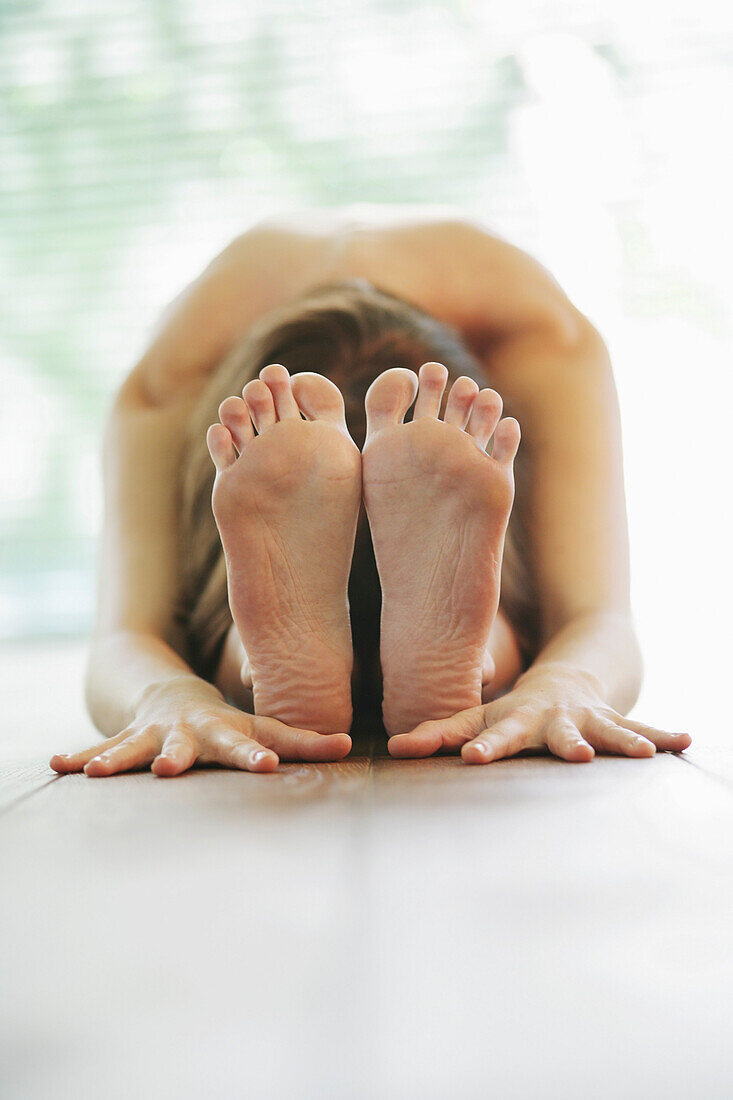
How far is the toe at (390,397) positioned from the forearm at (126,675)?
28 cm

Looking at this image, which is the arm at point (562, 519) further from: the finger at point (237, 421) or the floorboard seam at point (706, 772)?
the finger at point (237, 421)

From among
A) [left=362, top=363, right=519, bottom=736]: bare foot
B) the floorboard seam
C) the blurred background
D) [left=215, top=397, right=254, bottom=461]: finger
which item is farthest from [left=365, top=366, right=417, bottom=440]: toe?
the blurred background

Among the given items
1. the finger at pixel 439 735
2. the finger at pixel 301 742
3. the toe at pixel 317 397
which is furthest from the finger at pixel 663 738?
the toe at pixel 317 397

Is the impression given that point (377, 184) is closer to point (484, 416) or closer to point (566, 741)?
point (484, 416)

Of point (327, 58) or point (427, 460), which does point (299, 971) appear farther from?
point (327, 58)

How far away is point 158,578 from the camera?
1151mm

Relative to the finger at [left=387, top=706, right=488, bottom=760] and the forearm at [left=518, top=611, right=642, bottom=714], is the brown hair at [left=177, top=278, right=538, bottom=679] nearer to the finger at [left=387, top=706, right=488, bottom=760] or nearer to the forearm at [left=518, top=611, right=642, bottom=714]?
the forearm at [left=518, top=611, right=642, bottom=714]

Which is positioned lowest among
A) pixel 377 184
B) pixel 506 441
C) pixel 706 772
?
pixel 706 772

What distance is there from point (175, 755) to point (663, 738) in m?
0.38

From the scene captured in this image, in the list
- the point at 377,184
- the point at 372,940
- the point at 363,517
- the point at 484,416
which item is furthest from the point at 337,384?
the point at 377,184

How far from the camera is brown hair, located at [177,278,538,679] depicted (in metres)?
1.01

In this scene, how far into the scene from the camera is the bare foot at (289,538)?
0.79m

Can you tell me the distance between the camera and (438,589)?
81 centimetres

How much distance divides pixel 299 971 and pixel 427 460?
479 mm
